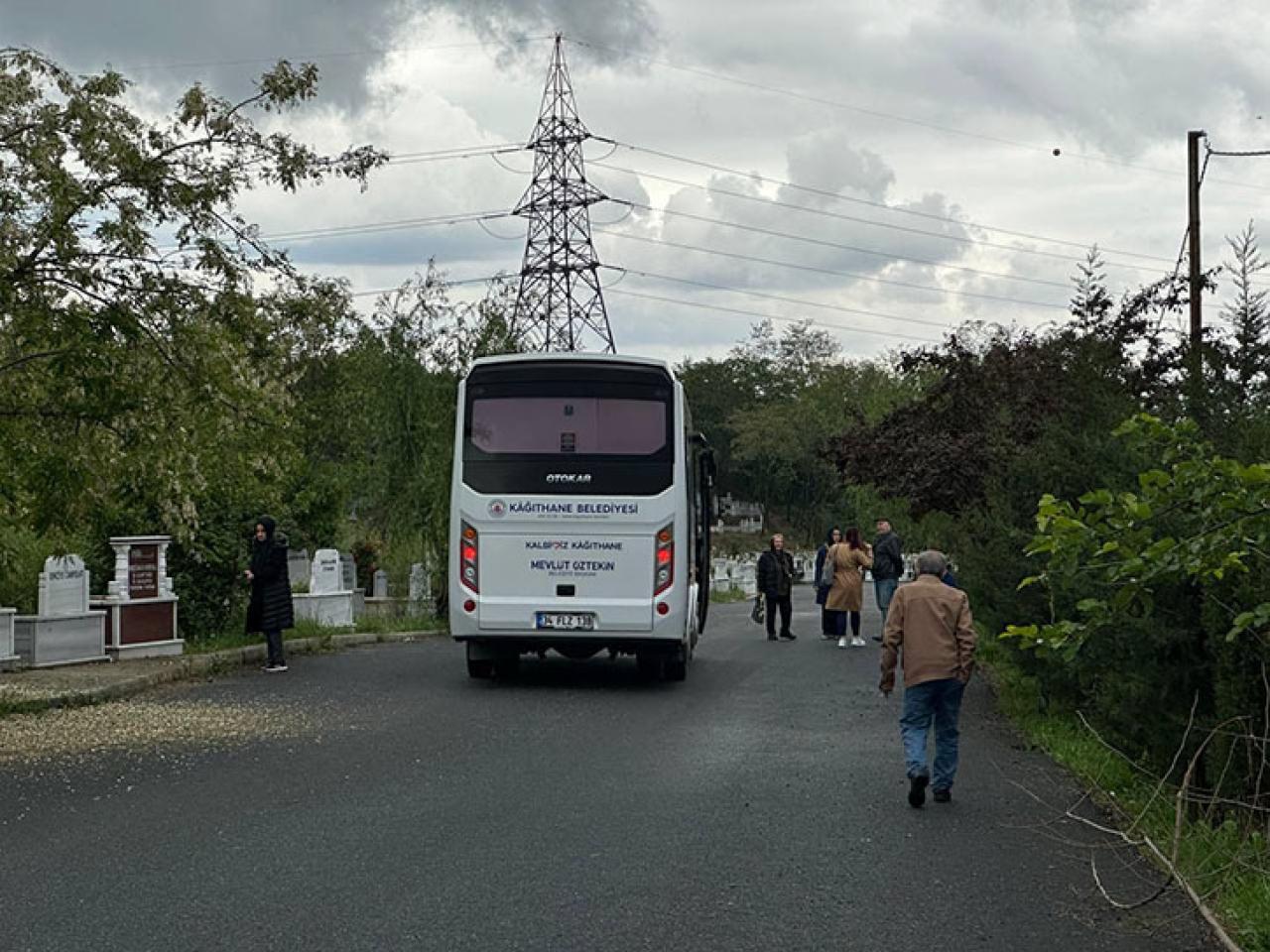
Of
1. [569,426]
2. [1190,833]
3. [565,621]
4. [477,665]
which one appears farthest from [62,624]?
[1190,833]

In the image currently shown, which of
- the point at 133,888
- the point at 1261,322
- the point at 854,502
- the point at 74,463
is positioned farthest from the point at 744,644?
the point at 854,502

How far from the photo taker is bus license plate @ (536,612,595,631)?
17.7 m

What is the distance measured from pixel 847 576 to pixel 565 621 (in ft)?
29.0

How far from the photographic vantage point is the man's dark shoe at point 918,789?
10203 millimetres

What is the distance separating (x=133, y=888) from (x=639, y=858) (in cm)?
248

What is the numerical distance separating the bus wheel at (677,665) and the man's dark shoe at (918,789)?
8107 millimetres

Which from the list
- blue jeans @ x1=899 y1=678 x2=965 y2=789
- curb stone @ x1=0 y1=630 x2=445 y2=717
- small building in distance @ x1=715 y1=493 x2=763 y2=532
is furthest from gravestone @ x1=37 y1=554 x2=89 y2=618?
small building in distance @ x1=715 y1=493 x2=763 y2=532

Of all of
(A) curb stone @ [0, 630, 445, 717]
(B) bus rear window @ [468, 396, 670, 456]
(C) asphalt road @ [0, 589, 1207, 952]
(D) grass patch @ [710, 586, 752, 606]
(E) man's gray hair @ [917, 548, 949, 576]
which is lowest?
(C) asphalt road @ [0, 589, 1207, 952]

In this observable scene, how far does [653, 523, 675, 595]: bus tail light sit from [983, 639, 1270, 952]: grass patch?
4483 millimetres

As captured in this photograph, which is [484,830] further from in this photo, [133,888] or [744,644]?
[744,644]

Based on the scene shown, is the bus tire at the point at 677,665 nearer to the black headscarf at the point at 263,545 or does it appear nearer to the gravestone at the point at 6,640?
the black headscarf at the point at 263,545

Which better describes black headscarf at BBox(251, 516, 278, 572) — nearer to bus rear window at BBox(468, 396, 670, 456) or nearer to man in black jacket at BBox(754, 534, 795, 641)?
bus rear window at BBox(468, 396, 670, 456)

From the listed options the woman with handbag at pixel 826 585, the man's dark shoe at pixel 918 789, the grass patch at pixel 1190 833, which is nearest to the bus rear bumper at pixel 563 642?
the grass patch at pixel 1190 833

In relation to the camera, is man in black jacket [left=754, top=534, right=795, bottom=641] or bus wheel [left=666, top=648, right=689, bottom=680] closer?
bus wheel [left=666, top=648, right=689, bottom=680]
